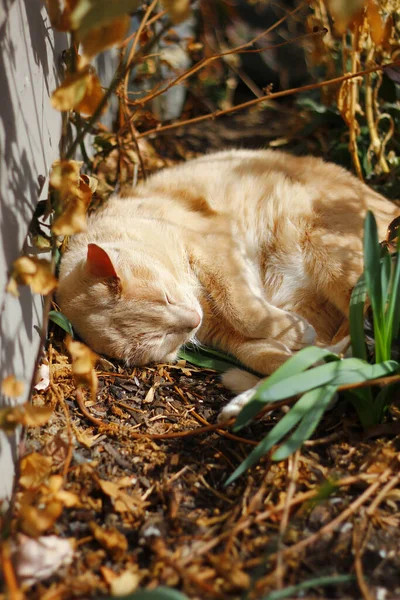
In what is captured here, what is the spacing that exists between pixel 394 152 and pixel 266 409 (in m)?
2.52

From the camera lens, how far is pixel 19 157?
197cm

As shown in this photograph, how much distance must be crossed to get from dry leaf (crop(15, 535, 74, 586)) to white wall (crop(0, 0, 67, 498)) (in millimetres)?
240

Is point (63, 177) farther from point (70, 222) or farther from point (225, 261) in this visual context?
point (225, 261)

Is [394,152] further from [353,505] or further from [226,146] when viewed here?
[353,505]

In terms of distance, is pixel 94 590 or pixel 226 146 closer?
pixel 94 590

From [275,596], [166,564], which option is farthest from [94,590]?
[275,596]

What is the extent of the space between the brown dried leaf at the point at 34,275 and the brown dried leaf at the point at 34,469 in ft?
1.69

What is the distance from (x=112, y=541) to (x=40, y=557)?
224 mm

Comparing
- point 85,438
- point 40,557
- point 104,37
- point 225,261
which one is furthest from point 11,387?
point 225,261

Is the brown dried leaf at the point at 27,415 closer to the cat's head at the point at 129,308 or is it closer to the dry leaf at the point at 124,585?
the dry leaf at the point at 124,585

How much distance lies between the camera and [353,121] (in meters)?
3.28

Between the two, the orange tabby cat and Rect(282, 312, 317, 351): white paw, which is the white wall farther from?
Rect(282, 312, 317, 351): white paw

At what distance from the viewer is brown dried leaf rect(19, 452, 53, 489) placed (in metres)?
1.72

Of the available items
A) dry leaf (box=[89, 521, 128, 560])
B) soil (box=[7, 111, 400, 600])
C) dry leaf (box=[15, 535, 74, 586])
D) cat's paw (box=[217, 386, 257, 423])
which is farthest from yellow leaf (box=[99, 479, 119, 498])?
cat's paw (box=[217, 386, 257, 423])
